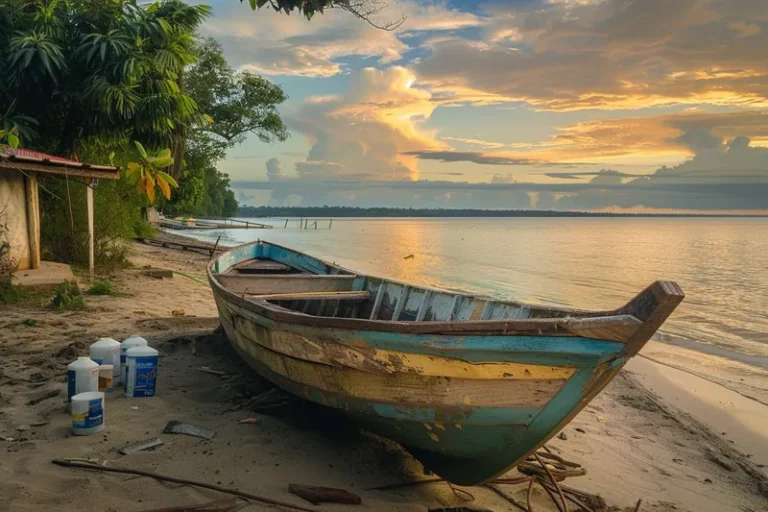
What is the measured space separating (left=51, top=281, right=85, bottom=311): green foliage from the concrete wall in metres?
1.57

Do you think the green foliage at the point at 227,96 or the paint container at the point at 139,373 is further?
the green foliage at the point at 227,96

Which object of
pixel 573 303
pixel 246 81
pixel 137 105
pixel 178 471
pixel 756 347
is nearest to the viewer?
pixel 178 471

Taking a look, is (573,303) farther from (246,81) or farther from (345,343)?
(246,81)

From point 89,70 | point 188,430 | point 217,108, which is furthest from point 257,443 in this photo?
point 217,108

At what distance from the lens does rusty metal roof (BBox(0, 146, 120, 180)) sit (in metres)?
8.24

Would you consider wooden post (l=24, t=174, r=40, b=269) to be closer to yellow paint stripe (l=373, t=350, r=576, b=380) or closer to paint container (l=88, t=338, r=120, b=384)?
paint container (l=88, t=338, r=120, b=384)

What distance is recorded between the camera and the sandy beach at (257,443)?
128 inches

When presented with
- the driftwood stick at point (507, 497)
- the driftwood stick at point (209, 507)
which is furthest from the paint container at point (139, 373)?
the driftwood stick at point (507, 497)

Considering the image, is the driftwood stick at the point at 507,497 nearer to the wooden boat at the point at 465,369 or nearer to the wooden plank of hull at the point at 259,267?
the wooden boat at the point at 465,369

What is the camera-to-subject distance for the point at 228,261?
8.20 meters

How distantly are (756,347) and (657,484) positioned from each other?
8651 millimetres

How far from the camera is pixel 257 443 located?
3.91 m

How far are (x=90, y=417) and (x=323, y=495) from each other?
1.80 m

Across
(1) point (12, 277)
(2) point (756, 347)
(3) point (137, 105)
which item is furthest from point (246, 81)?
(2) point (756, 347)
